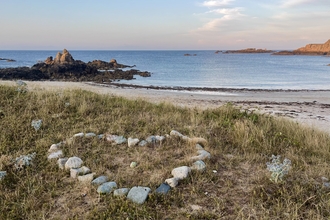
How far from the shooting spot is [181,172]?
395cm

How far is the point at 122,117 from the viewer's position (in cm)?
646

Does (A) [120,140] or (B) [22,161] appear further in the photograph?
(A) [120,140]

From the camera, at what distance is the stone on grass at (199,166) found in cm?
412

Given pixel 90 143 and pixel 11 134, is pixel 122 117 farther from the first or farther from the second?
pixel 11 134

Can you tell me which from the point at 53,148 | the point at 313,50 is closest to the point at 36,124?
the point at 53,148

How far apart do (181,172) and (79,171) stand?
5.08 feet

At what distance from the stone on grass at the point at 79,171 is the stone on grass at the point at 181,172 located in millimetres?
1320

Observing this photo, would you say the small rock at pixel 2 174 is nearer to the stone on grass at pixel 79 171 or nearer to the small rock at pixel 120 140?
the stone on grass at pixel 79 171

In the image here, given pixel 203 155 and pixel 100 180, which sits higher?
pixel 203 155

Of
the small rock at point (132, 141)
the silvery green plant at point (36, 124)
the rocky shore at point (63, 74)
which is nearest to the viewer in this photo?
the small rock at point (132, 141)

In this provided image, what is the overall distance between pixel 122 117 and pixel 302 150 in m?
4.00

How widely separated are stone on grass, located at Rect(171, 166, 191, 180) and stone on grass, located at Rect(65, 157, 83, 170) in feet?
5.01

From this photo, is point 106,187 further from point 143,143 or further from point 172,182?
point 143,143

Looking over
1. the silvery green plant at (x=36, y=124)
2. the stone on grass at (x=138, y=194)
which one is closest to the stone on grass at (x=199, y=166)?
the stone on grass at (x=138, y=194)
